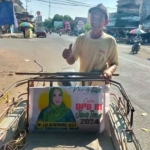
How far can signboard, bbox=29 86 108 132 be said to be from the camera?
294 centimetres

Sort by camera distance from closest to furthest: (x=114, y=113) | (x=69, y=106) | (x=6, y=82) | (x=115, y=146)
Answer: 1. (x=115, y=146)
2. (x=69, y=106)
3. (x=114, y=113)
4. (x=6, y=82)

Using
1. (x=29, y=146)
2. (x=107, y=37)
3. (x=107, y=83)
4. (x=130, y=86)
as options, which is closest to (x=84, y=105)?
(x=107, y=83)

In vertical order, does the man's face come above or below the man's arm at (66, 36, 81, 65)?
above

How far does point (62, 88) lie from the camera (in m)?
2.93

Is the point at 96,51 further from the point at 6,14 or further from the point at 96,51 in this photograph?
the point at 6,14

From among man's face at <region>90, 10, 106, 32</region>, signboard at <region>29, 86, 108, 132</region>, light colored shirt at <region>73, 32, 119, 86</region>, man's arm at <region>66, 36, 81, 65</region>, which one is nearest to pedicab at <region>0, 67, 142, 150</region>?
signboard at <region>29, 86, 108, 132</region>

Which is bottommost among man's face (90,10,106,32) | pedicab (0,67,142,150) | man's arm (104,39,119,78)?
pedicab (0,67,142,150)

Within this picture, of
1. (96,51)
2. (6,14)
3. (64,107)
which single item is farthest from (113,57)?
(6,14)

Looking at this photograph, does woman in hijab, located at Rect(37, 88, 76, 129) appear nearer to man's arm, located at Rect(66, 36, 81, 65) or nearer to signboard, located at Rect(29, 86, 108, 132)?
signboard, located at Rect(29, 86, 108, 132)

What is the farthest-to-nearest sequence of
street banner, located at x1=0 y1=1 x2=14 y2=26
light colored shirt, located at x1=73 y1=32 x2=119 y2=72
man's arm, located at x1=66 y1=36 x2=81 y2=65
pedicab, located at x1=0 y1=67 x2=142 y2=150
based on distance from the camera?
1. street banner, located at x1=0 y1=1 x2=14 y2=26
2. man's arm, located at x1=66 y1=36 x2=81 y2=65
3. light colored shirt, located at x1=73 y1=32 x2=119 y2=72
4. pedicab, located at x1=0 y1=67 x2=142 y2=150

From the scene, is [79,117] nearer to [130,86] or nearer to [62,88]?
[62,88]

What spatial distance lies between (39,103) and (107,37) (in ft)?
3.89

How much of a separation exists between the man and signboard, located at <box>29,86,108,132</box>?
0.58m

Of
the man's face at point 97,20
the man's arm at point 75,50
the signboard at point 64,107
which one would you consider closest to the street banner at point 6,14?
the man's arm at point 75,50
